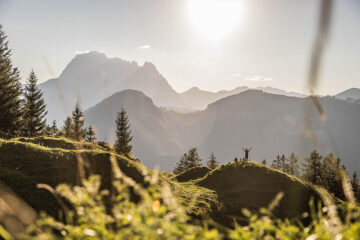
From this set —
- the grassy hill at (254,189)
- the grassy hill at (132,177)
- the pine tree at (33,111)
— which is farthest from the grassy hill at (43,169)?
the pine tree at (33,111)

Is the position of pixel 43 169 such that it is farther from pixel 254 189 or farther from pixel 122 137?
pixel 122 137

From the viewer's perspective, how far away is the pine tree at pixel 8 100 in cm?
3512

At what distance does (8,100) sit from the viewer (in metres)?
36.0

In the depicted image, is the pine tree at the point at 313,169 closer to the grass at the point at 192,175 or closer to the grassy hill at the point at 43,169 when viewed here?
the grass at the point at 192,175

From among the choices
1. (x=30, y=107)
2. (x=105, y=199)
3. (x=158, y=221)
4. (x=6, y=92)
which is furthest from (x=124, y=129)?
(x=158, y=221)

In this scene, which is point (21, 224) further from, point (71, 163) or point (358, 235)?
point (358, 235)

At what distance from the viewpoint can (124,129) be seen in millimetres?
54219

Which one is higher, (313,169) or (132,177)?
(132,177)

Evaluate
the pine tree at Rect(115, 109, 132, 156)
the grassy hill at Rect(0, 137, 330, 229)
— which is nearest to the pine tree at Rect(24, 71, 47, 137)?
the pine tree at Rect(115, 109, 132, 156)

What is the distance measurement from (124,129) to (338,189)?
48.7 m

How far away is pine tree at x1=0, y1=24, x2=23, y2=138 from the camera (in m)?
35.1

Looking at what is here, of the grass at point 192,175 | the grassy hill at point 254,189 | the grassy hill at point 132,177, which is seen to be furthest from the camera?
the grass at point 192,175

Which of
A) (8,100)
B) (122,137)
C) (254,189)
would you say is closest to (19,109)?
(8,100)

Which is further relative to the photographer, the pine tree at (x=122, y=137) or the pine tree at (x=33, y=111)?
the pine tree at (x=122, y=137)
